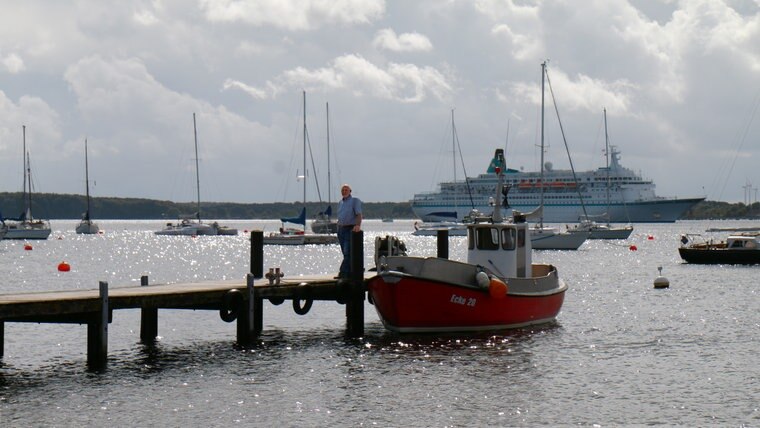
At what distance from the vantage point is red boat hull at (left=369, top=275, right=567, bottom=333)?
86.5ft

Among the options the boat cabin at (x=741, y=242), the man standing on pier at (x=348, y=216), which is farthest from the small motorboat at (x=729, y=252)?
the man standing on pier at (x=348, y=216)

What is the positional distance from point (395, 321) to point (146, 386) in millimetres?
7953

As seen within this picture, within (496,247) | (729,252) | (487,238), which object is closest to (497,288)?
(496,247)

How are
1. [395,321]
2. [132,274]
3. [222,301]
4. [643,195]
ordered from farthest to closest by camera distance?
[643,195] → [132,274] → [395,321] → [222,301]

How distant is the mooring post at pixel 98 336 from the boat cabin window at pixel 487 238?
1121cm

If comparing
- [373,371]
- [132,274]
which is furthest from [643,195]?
[373,371]

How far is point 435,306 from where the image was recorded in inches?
1056

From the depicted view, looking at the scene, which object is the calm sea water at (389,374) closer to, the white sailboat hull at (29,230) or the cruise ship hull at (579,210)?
the white sailboat hull at (29,230)

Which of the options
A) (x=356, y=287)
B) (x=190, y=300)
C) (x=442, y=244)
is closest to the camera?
Result: (x=190, y=300)

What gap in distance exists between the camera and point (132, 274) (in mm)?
66125

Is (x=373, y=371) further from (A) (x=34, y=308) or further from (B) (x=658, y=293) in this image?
(B) (x=658, y=293)

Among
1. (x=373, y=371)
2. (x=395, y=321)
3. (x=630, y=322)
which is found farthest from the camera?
(x=630, y=322)

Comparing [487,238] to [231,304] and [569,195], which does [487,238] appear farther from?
[569,195]

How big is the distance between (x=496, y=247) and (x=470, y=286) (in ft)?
8.61
